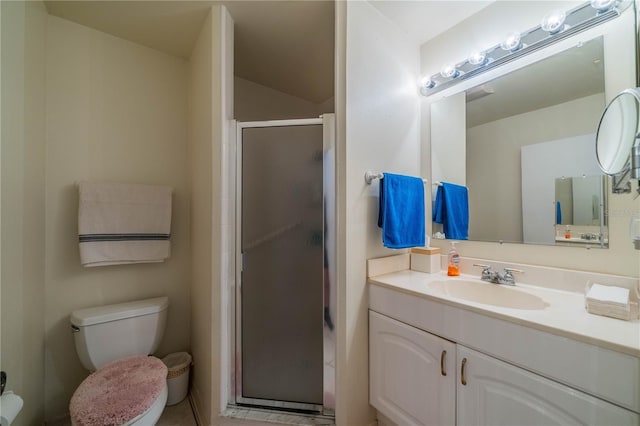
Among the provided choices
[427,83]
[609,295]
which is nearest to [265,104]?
[427,83]

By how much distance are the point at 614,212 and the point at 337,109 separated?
132 centimetres

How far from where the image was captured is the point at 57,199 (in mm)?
1450

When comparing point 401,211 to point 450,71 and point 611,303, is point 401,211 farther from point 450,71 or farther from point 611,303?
point 450,71

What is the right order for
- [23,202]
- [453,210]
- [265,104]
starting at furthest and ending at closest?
[265,104] → [453,210] → [23,202]

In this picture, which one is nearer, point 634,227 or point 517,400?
point 517,400

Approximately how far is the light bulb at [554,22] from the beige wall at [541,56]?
73 mm

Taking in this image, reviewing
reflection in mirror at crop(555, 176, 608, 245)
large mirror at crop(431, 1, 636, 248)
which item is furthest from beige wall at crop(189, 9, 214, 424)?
reflection in mirror at crop(555, 176, 608, 245)

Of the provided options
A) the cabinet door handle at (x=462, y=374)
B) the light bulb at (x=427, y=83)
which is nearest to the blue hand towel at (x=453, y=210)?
the light bulb at (x=427, y=83)

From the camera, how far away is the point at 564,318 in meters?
0.83

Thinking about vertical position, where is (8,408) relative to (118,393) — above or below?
above

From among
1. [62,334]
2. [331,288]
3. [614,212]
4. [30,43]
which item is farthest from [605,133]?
[62,334]

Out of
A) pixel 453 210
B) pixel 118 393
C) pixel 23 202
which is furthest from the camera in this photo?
pixel 453 210

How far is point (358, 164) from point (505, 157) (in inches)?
33.7

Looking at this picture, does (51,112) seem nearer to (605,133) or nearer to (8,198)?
(8,198)
